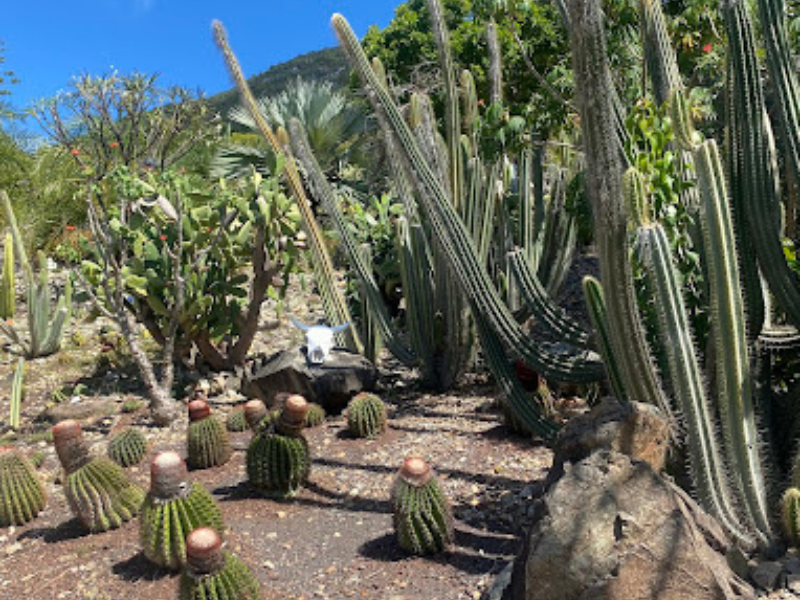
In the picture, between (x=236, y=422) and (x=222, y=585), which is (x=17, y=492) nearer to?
(x=236, y=422)

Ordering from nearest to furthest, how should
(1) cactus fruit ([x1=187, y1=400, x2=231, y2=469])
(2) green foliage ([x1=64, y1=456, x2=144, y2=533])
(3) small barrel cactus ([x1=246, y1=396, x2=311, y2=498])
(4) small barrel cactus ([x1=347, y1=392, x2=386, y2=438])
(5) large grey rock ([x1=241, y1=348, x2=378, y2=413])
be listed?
(2) green foliage ([x1=64, y1=456, x2=144, y2=533])
(3) small barrel cactus ([x1=246, y1=396, x2=311, y2=498])
(1) cactus fruit ([x1=187, y1=400, x2=231, y2=469])
(4) small barrel cactus ([x1=347, y1=392, x2=386, y2=438])
(5) large grey rock ([x1=241, y1=348, x2=378, y2=413])

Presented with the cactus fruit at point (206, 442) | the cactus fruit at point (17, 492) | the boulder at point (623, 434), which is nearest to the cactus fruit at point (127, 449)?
the cactus fruit at point (206, 442)

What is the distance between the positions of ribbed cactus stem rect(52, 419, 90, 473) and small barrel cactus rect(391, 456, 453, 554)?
173cm

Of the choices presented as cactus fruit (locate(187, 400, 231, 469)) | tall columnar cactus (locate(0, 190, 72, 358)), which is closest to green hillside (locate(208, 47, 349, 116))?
tall columnar cactus (locate(0, 190, 72, 358))

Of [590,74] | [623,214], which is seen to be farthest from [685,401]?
[590,74]

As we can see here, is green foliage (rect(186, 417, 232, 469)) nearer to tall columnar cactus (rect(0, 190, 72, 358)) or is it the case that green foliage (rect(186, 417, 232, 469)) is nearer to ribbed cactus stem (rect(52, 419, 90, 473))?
ribbed cactus stem (rect(52, 419, 90, 473))

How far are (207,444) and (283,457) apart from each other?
825 millimetres

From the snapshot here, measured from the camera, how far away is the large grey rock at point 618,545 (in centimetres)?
219

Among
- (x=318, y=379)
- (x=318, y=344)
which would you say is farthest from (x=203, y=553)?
(x=318, y=344)

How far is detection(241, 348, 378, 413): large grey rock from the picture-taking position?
6.03 meters

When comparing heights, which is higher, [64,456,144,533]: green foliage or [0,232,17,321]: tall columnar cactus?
[0,232,17,321]: tall columnar cactus

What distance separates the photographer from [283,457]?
427cm

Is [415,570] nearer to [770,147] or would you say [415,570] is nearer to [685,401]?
[685,401]

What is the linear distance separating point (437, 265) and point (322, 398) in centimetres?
138
